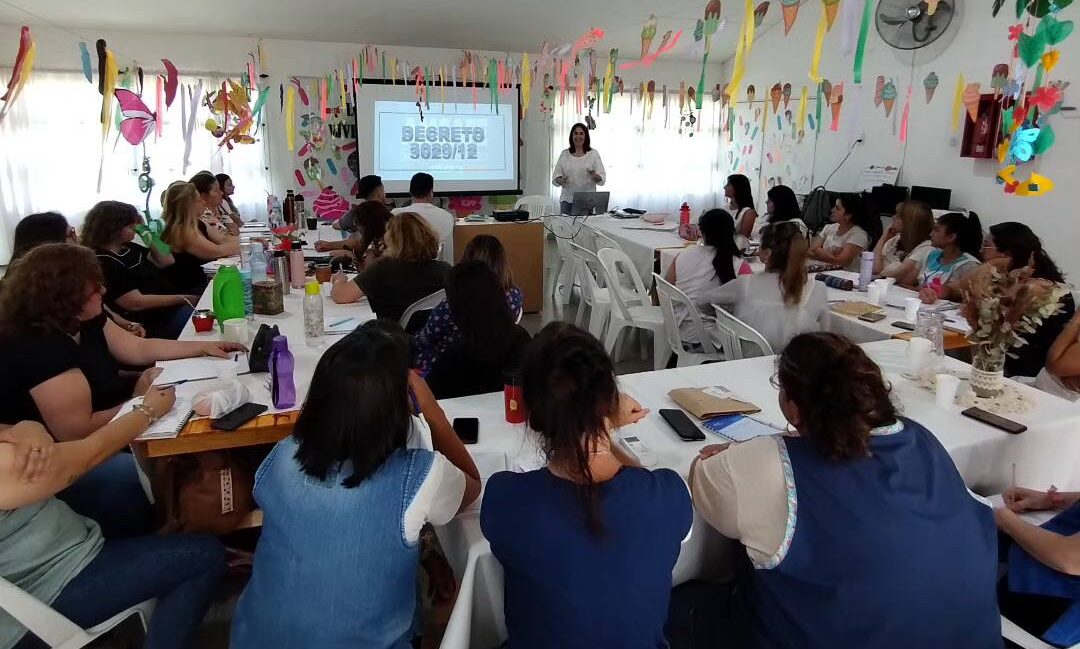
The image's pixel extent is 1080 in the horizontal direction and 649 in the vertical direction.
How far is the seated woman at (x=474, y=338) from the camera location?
7.32 ft

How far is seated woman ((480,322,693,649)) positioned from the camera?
1152 mm

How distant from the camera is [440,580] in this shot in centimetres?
171

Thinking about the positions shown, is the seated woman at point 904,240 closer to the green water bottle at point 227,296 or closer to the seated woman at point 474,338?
the seated woman at point 474,338

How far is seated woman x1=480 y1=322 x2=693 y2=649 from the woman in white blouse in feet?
19.2

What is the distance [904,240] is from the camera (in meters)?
4.23

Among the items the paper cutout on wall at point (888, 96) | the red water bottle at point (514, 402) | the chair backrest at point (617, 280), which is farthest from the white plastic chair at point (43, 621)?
the paper cutout on wall at point (888, 96)

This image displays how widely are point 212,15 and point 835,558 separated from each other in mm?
7243

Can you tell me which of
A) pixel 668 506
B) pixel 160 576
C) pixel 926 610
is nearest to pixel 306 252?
pixel 160 576

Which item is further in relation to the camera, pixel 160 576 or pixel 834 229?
pixel 834 229

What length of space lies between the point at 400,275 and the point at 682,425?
66.4 inches

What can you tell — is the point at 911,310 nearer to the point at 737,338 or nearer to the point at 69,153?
the point at 737,338

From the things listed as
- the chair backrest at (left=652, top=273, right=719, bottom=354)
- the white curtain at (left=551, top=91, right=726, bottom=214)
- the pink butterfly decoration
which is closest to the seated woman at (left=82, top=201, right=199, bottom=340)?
the pink butterfly decoration

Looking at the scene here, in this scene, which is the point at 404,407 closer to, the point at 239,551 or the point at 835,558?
the point at 835,558

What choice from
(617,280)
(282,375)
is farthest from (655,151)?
(282,375)
